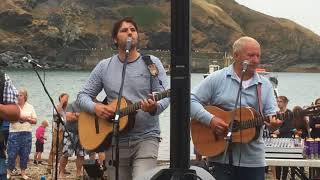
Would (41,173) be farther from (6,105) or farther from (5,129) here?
(6,105)

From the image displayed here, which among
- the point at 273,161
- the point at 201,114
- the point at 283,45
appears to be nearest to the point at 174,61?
the point at 201,114

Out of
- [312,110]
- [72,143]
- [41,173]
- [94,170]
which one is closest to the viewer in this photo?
[312,110]

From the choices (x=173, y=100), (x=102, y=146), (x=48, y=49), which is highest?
(x=48, y=49)

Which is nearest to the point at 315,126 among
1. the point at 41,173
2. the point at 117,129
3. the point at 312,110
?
the point at 41,173

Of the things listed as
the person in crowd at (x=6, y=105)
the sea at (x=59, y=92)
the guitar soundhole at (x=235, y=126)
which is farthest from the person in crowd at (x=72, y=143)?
the person in crowd at (x=6, y=105)

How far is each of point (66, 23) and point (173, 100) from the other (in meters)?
164

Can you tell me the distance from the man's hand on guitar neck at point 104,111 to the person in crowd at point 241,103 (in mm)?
736

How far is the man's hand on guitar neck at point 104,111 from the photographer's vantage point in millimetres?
5730

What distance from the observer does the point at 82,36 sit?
157750 mm

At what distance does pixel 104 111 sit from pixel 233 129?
1156 millimetres

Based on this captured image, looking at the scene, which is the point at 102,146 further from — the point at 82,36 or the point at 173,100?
the point at 82,36

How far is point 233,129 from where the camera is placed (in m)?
5.42

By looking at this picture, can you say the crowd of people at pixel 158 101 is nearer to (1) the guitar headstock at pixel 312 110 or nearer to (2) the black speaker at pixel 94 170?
(1) the guitar headstock at pixel 312 110

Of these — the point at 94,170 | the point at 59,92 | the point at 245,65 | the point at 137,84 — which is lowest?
the point at 94,170
